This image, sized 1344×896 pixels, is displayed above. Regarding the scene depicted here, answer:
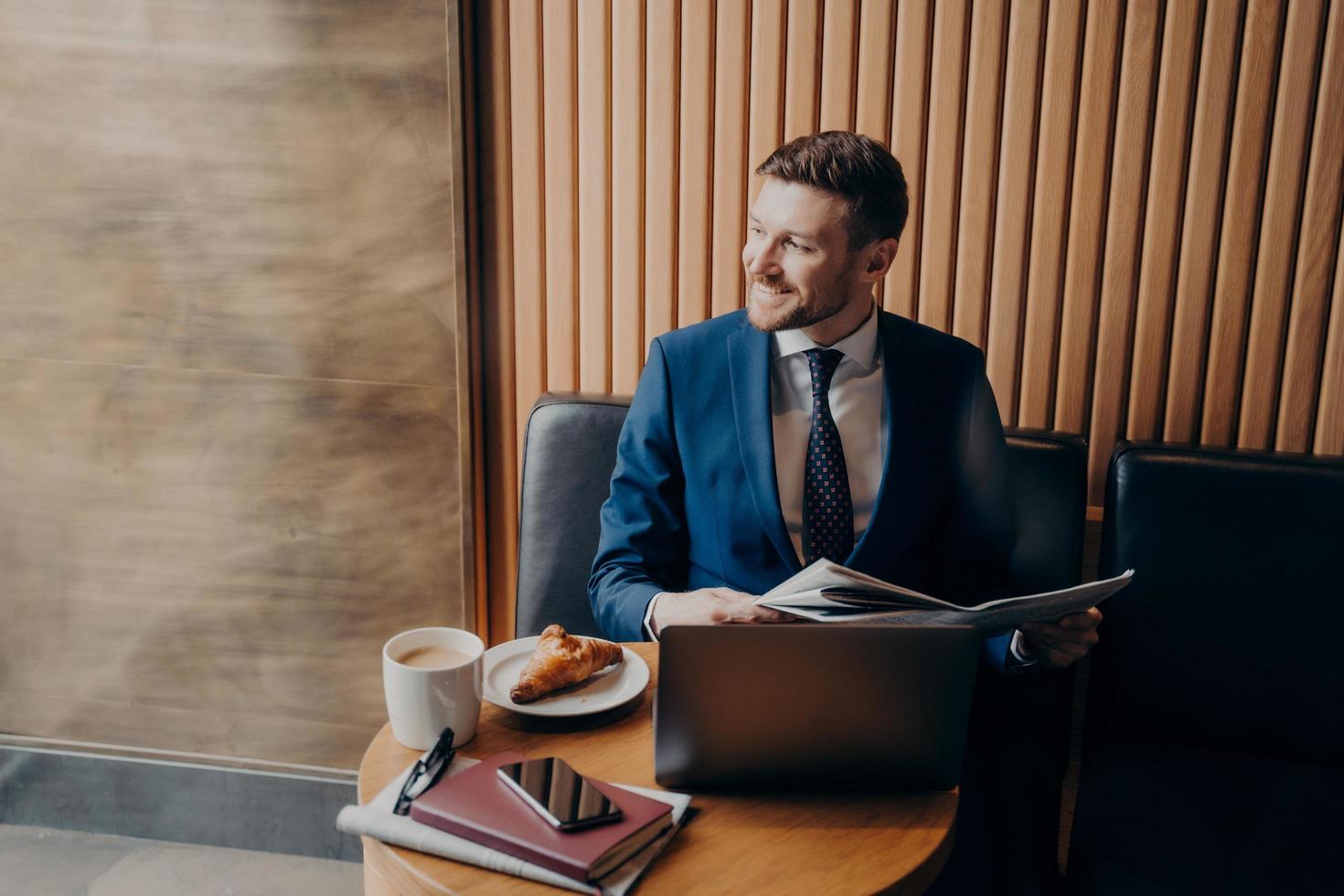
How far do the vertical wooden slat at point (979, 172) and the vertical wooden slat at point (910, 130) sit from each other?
8cm

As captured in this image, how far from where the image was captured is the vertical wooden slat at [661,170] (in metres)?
2.19

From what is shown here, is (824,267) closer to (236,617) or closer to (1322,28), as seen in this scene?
(1322,28)

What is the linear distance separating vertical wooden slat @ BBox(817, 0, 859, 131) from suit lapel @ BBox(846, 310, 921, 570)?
0.53 meters

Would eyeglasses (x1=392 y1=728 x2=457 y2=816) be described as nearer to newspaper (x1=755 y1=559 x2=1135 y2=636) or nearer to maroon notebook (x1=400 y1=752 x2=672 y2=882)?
maroon notebook (x1=400 y1=752 x2=672 y2=882)

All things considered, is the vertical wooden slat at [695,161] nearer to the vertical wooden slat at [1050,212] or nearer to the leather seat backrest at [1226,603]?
the vertical wooden slat at [1050,212]

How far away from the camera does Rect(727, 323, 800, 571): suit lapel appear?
1731 mm

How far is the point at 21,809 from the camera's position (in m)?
2.66

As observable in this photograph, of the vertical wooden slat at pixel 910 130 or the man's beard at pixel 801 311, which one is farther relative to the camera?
the vertical wooden slat at pixel 910 130

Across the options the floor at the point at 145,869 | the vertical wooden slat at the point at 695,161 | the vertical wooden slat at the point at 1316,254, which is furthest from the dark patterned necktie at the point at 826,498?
the floor at the point at 145,869

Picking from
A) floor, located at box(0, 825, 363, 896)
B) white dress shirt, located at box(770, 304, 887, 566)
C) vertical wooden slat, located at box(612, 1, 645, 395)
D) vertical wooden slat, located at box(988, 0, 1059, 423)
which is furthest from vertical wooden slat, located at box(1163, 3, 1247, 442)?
floor, located at box(0, 825, 363, 896)

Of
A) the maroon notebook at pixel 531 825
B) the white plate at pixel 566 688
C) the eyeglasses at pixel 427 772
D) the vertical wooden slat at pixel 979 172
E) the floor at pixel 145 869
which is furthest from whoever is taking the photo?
the floor at pixel 145 869

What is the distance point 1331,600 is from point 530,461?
1.49 m

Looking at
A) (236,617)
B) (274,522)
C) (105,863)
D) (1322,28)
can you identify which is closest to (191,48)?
(274,522)

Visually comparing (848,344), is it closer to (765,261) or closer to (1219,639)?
(765,261)
